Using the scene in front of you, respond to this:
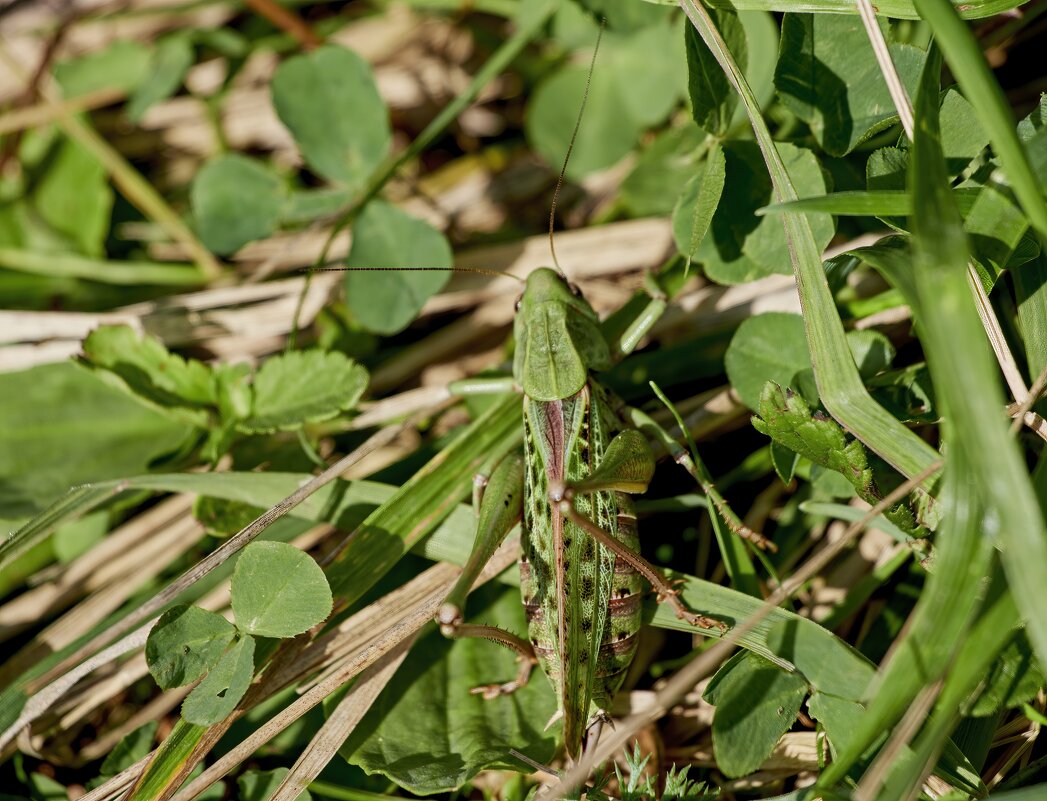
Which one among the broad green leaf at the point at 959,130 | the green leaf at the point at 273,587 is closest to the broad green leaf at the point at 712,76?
the broad green leaf at the point at 959,130

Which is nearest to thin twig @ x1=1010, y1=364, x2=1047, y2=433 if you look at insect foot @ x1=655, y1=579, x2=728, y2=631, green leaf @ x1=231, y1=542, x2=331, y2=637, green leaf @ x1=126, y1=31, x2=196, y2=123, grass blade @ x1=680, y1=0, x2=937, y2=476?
grass blade @ x1=680, y1=0, x2=937, y2=476

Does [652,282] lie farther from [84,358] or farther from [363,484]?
[84,358]

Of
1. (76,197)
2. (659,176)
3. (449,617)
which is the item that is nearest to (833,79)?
(659,176)

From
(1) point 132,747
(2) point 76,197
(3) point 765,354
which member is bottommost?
(1) point 132,747

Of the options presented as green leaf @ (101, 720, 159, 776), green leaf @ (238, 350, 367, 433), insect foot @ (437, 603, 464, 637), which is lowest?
green leaf @ (101, 720, 159, 776)

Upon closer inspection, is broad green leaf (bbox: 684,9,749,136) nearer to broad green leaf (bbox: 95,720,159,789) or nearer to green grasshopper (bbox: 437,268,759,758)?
green grasshopper (bbox: 437,268,759,758)

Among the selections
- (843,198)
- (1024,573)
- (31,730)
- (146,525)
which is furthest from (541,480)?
(31,730)

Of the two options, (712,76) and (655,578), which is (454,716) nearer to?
(655,578)
